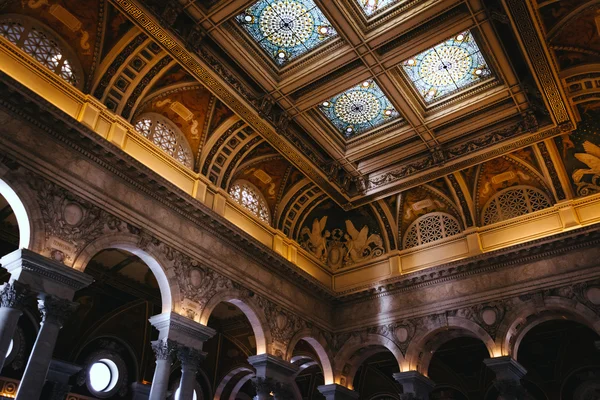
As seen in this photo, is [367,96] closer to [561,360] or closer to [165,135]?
[165,135]

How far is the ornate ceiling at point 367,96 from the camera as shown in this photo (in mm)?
11398

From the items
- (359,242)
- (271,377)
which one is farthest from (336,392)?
(359,242)

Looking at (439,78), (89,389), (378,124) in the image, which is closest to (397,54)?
(439,78)

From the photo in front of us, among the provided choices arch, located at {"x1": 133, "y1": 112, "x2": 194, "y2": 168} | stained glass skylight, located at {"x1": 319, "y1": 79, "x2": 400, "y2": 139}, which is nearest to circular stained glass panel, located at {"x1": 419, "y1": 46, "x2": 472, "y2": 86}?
stained glass skylight, located at {"x1": 319, "y1": 79, "x2": 400, "y2": 139}

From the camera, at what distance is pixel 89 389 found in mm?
15719

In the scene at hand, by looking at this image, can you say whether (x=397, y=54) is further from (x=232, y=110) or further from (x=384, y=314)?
(x=384, y=314)

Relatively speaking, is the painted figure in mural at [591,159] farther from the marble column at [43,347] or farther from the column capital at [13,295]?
the column capital at [13,295]

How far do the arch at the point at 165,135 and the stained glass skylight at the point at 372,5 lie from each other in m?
5.77

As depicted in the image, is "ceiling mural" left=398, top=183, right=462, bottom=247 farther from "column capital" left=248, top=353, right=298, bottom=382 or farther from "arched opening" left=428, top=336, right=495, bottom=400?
"column capital" left=248, top=353, right=298, bottom=382

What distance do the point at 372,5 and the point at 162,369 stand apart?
926 cm

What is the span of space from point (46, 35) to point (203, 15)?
135 inches

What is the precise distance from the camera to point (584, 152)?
14.6m

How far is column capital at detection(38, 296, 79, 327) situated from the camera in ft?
30.0

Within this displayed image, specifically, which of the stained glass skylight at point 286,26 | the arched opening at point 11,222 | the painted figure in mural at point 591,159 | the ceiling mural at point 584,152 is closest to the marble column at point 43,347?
the arched opening at point 11,222
